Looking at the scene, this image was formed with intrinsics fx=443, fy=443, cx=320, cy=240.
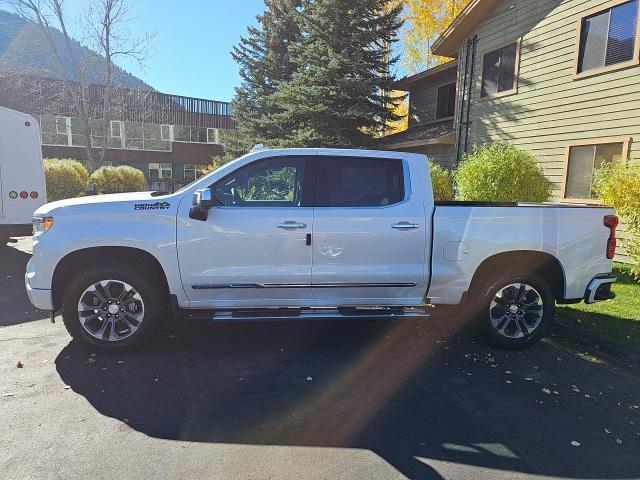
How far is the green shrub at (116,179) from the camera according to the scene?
20880 mm

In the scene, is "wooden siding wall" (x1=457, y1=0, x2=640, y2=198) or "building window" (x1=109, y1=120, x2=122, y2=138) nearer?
"wooden siding wall" (x1=457, y1=0, x2=640, y2=198)

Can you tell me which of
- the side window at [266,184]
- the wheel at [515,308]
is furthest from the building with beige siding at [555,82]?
the side window at [266,184]

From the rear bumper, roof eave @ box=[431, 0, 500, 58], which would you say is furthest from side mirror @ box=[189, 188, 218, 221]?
roof eave @ box=[431, 0, 500, 58]

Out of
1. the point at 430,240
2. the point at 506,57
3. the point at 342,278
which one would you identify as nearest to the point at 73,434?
the point at 342,278

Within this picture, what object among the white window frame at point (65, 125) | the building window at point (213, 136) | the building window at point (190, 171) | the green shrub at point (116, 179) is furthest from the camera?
the building window at point (213, 136)

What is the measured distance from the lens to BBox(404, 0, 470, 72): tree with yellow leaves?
24906 mm

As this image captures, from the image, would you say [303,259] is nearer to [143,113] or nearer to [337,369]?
[337,369]

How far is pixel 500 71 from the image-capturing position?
12812 mm

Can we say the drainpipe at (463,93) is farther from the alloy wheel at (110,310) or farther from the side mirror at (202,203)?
the alloy wheel at (110,310)

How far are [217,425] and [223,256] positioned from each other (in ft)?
5.26

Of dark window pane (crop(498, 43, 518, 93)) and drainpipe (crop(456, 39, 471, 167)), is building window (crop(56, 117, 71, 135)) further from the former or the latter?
dark window pane (crop(498, 43, 518, 93))

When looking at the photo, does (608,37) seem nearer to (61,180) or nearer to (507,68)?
(507,68)

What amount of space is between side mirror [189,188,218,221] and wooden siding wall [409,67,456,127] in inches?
562

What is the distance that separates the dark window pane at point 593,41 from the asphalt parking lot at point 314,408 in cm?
781
